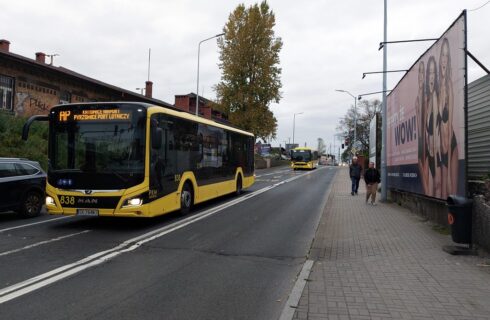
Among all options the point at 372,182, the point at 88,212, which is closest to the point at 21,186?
the point at 88,212

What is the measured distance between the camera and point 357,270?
6707 millimetres

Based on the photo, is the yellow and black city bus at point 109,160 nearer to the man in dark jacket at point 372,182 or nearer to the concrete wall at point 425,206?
the concrete wall at point 425,206

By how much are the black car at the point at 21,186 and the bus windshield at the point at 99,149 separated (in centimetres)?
205

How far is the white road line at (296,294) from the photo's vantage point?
4.76 m

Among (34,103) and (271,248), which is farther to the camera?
(34,103)

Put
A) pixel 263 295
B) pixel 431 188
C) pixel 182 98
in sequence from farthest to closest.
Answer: pixel 182 98 < pixel 431 188 < pixel 263 295

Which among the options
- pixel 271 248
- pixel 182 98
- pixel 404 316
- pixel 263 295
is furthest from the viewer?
pixel 182 98

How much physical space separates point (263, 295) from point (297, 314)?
35.4 inches

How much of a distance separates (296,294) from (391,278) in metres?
1.59

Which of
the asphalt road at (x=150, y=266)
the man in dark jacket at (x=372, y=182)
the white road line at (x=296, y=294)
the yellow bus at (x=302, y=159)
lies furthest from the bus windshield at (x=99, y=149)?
the yellow bus at (x=302, y=159)

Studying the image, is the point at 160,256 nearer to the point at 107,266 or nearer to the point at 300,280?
the point at 107,266

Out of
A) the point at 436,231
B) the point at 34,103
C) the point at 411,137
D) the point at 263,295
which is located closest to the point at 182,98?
the point at 34,103

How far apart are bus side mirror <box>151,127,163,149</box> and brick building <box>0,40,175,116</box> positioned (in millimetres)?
15932

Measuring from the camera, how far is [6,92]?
76.3ft
